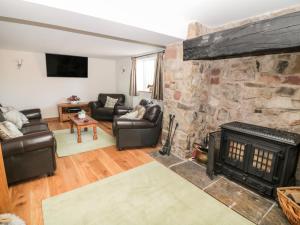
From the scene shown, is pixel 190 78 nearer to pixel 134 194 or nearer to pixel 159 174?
pixel 159 174

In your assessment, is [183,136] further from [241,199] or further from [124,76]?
[124,76]

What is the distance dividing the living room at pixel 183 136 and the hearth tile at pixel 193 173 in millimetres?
15

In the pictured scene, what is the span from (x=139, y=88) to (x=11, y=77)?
3676mm

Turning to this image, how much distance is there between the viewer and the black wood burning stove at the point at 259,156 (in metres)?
1.80

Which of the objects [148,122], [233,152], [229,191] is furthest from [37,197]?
[233,152]

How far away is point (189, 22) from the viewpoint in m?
2.51

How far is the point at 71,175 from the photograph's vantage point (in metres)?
2.42

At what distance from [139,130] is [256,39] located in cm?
231

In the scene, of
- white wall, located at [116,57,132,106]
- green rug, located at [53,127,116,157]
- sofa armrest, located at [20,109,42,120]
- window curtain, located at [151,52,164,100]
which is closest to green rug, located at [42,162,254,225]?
green rug, located at [53,127,116,157]

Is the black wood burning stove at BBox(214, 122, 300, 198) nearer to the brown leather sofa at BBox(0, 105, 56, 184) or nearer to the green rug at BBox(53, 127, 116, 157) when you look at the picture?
the green rug at BBox(53, 127, 116, 157)

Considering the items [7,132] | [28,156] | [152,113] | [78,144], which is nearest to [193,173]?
[152,113]

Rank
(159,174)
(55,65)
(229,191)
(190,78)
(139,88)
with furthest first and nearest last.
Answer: (139,88), (55,65), (190,78), (159,174), (229,191)

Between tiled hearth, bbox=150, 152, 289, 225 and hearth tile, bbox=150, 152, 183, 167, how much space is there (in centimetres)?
3

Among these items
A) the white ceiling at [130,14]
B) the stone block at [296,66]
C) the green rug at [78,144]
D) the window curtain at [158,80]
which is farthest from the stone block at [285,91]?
the green rug at [78,144]
